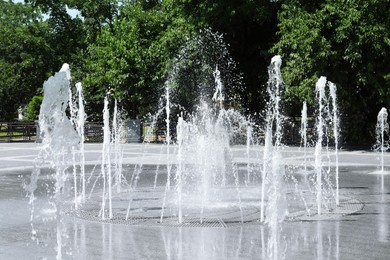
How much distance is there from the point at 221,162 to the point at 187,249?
9323 millimetres

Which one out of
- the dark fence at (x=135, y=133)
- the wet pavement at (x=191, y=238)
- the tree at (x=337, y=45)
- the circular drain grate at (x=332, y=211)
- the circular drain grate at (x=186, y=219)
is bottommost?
the wet pavement at (x=191, y=238)

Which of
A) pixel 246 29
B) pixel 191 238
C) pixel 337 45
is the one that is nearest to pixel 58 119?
pixel 191 238

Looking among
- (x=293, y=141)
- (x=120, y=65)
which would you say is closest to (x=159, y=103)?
(x=120, y=65)

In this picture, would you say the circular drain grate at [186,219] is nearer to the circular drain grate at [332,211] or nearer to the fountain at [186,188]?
the fountain at [186,188]

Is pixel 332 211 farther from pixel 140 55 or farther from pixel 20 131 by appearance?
pixel 20 131

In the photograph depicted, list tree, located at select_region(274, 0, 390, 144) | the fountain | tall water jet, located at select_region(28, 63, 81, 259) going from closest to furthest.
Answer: tall water jet, located at select_region(28, 63, 81, 259) < the fountain < tree, located at select_region(274, 0, 390, 144)

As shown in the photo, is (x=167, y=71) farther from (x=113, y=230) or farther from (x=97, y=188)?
(x=113, y=230)

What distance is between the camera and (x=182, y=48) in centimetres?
2750

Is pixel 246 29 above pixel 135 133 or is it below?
above

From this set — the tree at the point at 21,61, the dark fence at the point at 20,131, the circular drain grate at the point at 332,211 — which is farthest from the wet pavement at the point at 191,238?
the tree at the point at 21,61

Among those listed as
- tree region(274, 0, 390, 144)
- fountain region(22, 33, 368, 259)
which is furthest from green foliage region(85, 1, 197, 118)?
fountain region(22, 33, 368, 259)

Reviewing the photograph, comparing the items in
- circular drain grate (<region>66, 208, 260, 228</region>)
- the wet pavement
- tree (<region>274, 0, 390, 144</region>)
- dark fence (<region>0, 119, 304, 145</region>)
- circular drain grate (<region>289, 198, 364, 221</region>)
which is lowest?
the wet pavement

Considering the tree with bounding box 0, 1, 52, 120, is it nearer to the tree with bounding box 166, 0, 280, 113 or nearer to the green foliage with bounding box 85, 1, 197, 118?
the green foliage with bounding box 85, 1, 197, 118

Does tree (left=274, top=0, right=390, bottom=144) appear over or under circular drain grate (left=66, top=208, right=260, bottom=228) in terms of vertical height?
over
